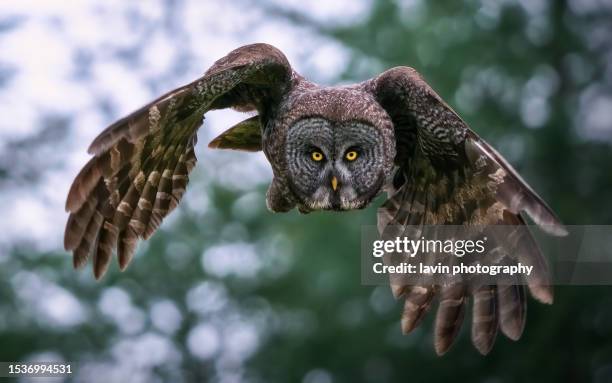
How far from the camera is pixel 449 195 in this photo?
268 inches

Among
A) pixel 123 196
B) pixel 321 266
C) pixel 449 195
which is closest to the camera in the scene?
pixel 123 196

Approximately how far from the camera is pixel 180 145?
6633 mm

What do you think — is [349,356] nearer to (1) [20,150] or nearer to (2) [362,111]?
(1) [20,150]

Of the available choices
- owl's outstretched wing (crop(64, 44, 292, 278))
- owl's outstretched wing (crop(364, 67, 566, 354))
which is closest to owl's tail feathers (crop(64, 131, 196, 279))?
owl's outstretched wing (crop(64, 44, 292, 278))

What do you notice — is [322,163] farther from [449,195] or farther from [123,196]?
[123,196]

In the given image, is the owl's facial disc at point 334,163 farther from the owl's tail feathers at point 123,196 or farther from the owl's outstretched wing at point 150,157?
the owl's tail feathers at point 123,196

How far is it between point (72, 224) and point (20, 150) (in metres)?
13.1

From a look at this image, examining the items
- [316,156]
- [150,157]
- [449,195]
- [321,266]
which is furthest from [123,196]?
[321,266]

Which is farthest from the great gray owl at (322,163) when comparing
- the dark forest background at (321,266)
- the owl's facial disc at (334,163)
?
the dark forest background at (321,266)

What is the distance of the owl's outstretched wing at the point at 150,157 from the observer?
230 inches

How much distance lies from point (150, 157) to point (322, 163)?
39.0 inches

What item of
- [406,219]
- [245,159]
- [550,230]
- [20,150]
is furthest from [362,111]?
→ [20,150]

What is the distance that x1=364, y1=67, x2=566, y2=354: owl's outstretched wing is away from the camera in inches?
241

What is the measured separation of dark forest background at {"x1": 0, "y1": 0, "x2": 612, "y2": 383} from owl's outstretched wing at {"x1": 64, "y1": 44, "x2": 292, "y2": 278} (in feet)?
34.0
